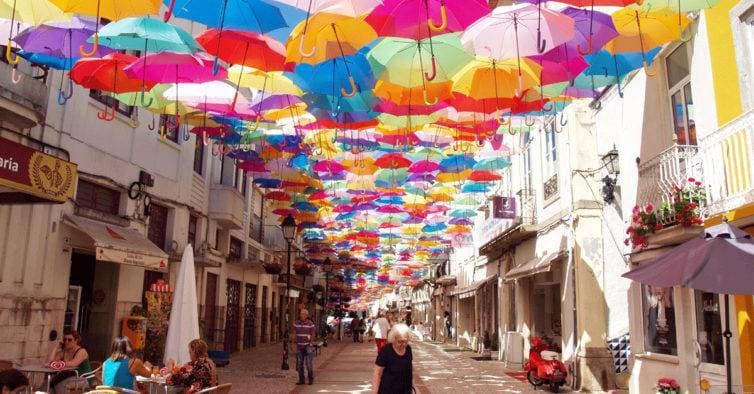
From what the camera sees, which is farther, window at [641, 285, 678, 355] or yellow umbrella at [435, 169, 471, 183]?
yellow umbrella at [435, 169, 471, 183]

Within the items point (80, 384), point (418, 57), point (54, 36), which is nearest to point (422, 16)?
point (418, 57)

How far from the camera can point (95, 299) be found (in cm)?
1389

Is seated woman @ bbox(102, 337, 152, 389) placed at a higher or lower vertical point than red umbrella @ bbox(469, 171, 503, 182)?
lower

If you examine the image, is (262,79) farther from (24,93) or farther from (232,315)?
(232,315)

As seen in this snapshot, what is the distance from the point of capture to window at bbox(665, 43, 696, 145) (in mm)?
9859

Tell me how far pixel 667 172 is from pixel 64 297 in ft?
37.9

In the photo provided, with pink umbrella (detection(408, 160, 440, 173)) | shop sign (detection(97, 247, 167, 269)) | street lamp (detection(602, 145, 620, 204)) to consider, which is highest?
pink umbrella (detection(408, 160, 440, 173))

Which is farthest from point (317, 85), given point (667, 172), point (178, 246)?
point (178, 246)

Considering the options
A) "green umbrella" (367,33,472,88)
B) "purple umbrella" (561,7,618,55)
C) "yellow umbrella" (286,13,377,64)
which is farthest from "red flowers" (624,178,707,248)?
"yellow umbrella" (286,13,377,64)

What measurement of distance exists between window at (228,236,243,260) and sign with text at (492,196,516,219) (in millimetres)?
10347

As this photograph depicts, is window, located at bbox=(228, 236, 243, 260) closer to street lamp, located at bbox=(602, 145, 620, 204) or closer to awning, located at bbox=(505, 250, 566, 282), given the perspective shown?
awning, located at bbox=(505, 250, 566, 282)

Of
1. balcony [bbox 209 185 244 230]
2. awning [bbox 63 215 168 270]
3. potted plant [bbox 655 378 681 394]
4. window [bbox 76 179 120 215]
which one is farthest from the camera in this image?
balcony [bbox 209 185 244 230]

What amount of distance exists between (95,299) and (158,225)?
3.32m

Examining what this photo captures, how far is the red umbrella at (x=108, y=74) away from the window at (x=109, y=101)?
381 centimetres
